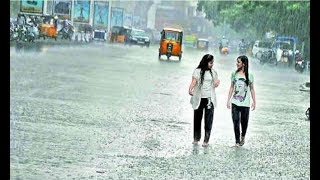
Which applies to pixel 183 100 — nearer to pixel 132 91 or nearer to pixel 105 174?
pixel 132 91

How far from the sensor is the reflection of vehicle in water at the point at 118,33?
2790 inches

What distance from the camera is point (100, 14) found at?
67000 millimetres

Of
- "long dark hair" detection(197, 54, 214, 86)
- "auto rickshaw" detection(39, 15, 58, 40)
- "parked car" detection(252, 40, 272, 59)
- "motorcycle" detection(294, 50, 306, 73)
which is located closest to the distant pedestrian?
"long dark hair" detection(197, 54, 214, 86)

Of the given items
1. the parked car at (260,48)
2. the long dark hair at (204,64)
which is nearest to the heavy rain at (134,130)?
the long dark hair at (204,64)

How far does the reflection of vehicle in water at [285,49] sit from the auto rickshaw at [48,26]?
1564cm

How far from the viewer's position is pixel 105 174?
25.2 ft

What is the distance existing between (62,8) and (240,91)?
4995 centimetres

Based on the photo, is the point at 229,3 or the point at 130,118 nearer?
the point at 130,118

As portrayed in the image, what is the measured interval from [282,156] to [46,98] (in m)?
6.75

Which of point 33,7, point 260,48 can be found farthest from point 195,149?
point 260,48

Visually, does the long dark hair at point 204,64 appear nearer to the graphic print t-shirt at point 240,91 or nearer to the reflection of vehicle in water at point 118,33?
the graphic print t-shirt at point 240,91

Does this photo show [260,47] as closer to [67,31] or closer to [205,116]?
[67,31]
